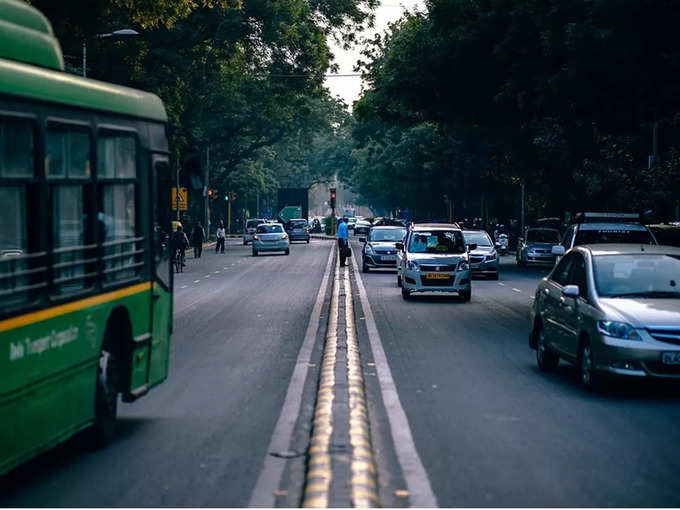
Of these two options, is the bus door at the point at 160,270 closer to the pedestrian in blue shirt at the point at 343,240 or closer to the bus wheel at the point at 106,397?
the bus wheel at the point at 106,397

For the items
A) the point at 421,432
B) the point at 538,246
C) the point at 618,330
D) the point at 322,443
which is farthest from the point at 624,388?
the point at 538,246

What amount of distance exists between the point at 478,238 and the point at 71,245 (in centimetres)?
3073

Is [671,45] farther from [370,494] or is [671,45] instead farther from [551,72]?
[370,494]

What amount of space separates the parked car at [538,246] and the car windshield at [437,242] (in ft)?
53.8

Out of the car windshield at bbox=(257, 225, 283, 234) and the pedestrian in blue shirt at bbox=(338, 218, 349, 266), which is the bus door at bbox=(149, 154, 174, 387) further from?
the car windshield at bbox=(257, 225, 283, 234)

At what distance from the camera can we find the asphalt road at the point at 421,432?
25.9 ft

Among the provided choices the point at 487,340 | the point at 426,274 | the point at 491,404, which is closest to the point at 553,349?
the point at 491,404

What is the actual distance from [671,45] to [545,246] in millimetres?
26007

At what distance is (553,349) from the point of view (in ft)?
46.9

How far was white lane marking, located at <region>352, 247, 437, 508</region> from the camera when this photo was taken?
7718 millimetres

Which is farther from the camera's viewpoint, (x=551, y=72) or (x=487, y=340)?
(x=551, y=72)

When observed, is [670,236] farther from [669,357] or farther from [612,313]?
[669,357]

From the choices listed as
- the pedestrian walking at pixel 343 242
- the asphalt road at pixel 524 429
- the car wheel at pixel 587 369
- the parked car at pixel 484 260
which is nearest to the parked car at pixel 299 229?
the pedestrian walking at pixel 343 242

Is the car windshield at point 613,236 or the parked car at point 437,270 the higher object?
the car windshield at point 613,236
